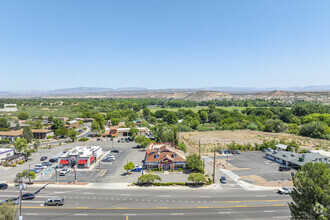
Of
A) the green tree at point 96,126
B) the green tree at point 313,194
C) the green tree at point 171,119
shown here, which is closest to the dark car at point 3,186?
the green tree at point 313,194

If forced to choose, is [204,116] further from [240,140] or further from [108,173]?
[108,173]

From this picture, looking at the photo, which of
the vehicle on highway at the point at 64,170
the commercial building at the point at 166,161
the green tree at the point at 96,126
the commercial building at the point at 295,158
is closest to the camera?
the vehicle on highway at the point at 64,170

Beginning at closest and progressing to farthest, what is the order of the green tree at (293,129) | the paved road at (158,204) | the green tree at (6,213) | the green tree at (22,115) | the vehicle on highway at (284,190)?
the green tree at (6,213) → the paved road at (158,204) → the vehicle on highway at (284,190) → the green tree at (293,129) → the green tree at (22,115)

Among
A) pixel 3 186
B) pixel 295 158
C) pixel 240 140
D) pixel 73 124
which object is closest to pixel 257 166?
pixel 295 158

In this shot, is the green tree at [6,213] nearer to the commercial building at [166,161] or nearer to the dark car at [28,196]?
the dark car at [28,196]

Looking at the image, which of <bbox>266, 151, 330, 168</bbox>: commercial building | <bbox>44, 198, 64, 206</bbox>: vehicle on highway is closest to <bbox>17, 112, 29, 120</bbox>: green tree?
<bbox>44, 198, 64, 206</bbox>: vehicle on highway

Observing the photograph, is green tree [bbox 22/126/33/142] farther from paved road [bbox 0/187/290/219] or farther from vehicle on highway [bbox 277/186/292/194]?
vehicle on highway [bbox 277/186/292/194]
